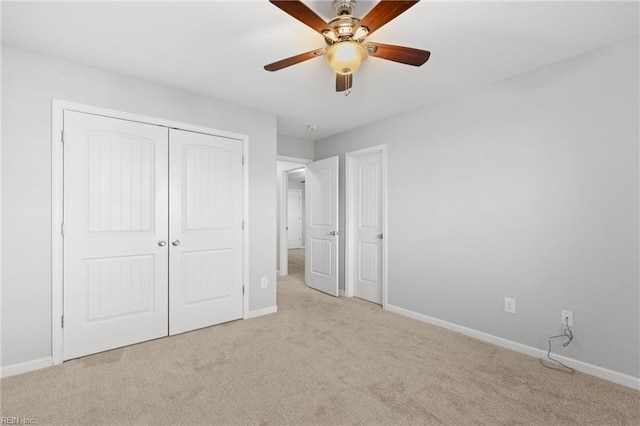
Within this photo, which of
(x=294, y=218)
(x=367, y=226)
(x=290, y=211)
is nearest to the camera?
(x=367, y=226)

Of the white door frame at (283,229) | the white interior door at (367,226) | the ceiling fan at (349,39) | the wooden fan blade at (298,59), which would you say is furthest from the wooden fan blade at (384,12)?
the white door frame at (283,229)

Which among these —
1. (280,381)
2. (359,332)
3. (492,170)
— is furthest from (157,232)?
(492,170)

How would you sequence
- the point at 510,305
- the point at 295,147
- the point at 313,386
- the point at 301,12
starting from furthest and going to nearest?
the point at 295,147, the point at 510,305, the point at 313,386, the point at 301,12

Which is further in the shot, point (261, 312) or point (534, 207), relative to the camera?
point (261, 312)

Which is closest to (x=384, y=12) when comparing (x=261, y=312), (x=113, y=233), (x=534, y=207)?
(x=534, y=207)

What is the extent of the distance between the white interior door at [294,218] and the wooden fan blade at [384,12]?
9.15 meters

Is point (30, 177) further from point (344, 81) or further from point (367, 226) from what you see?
point (367, 226)

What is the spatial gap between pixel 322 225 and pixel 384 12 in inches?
134

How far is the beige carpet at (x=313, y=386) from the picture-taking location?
5.82ft

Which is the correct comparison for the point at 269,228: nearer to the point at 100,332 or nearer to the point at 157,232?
the point at 157,232

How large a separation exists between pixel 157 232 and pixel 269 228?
121 cm

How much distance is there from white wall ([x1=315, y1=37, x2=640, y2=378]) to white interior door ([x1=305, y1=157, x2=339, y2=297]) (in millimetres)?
1106

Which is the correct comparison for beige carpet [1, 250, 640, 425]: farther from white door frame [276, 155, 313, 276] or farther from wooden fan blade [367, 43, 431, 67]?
white door frame [276, 155, 313, 276]

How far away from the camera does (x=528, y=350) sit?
8.41 ft
